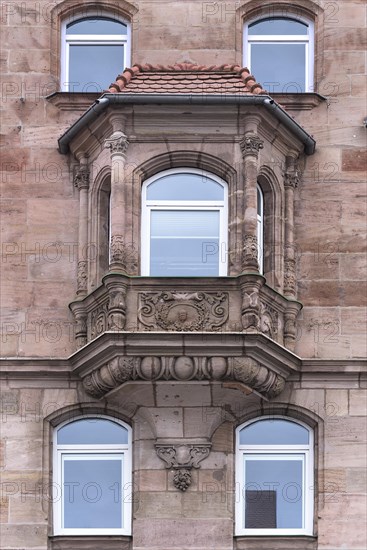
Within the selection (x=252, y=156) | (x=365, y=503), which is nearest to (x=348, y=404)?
(x=365, y=503)

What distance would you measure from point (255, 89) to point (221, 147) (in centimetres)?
94

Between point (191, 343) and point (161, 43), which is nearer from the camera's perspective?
point (191, 343)

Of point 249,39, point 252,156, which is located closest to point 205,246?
point 252,156

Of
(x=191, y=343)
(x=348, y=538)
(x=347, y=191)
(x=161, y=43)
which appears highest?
(x=161, y=43)

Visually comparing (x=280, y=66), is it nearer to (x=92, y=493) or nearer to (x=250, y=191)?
(x=250, y=191)

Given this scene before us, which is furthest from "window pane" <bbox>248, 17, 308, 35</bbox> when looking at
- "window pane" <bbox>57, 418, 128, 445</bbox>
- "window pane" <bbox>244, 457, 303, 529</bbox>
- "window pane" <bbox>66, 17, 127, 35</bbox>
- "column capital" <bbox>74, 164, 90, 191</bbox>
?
"window pane" <bbox>244, 457, 303, 529</bbox>

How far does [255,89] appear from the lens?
3422cm

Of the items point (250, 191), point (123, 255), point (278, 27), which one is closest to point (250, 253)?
point (250, 191)

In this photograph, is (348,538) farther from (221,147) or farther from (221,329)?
(221,147)

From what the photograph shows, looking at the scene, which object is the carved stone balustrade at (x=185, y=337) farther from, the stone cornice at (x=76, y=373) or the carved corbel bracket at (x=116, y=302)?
the stone cornice at (x=76, y=373)

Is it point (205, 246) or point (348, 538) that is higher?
point (205, 246)

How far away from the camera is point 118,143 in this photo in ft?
112

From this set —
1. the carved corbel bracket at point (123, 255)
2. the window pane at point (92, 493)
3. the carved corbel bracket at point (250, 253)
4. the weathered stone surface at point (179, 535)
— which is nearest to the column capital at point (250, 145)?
the carved corbel bracket at point (250, 253)

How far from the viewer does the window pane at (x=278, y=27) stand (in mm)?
36062
